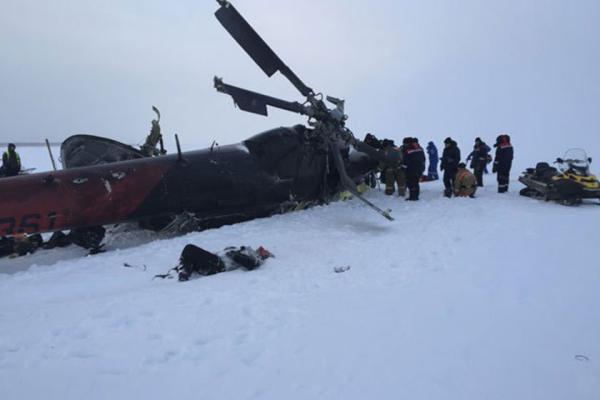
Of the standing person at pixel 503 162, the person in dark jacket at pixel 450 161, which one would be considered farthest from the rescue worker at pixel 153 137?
the standing person at pixel 503 162

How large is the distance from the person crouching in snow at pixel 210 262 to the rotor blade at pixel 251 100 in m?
3.39

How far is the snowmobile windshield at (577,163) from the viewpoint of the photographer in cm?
928

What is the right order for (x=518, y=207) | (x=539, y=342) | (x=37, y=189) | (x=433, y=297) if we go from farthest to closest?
1. (x=518, y=207)
2. (x=37, y=189)
3. (x=433, y=297)
4. (x=539, y=342)

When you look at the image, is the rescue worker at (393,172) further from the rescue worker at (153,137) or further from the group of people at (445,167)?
the rescue worker at (153,137)

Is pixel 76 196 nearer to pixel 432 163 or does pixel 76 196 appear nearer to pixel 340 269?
pixel 340 269

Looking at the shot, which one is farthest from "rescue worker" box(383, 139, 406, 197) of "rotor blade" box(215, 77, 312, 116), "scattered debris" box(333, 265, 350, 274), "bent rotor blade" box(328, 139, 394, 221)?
"scattered debris" box(333, 265, 350, 274)

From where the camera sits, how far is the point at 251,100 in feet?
26.0

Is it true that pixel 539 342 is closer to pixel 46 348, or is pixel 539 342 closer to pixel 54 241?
pixel 46 348

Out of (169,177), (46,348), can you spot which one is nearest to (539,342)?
(46,348)

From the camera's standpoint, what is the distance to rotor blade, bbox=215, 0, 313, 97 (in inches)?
288

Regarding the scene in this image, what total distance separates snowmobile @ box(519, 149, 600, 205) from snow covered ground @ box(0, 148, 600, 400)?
2.36m

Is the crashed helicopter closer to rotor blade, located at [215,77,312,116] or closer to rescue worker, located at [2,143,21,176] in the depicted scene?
rotor blade, located at [215,77,312,116]

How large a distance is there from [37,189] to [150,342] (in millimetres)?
5151

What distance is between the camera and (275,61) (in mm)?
7855
